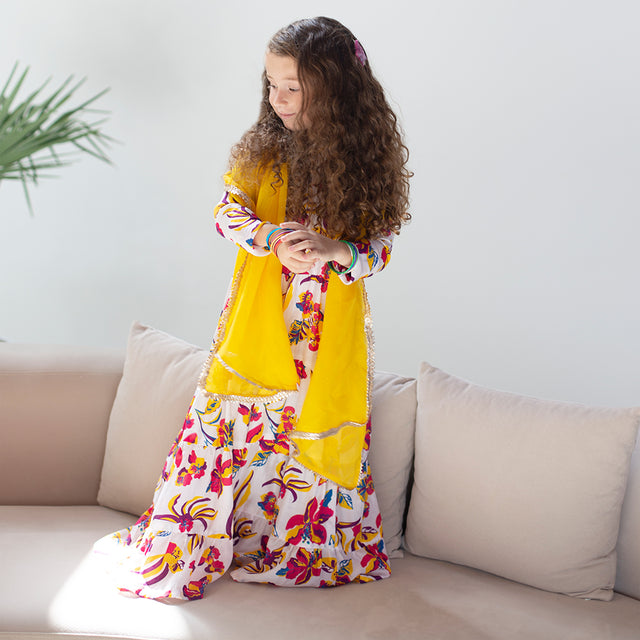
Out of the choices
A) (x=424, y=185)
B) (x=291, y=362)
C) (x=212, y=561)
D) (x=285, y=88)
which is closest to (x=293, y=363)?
(x=291, y=362)

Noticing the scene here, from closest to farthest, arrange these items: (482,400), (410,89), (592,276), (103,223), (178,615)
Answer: (178,615) → (482,400) → (592,276) → (410,89) → (103,223)

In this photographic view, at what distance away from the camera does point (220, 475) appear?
161 cm

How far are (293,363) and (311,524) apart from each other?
14.4 inches

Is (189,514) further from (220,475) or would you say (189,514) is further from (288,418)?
(288,418)

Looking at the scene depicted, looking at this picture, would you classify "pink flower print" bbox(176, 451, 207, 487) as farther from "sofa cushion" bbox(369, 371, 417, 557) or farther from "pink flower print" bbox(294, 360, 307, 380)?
"sofa cushion" bbox(369, 371, 417, 557)

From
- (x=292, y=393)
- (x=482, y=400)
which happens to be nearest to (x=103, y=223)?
(x=292, y=393)

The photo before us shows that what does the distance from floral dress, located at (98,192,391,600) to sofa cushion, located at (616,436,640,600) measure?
54cm

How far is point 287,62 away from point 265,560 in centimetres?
109

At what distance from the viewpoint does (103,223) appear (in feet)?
9.20

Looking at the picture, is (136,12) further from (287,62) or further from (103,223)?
(287,62)

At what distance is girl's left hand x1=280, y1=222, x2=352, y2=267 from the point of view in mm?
1411

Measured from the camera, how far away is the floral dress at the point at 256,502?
1.57m

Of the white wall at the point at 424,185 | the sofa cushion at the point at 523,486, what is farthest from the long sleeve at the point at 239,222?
the white wall at the point at 424,185

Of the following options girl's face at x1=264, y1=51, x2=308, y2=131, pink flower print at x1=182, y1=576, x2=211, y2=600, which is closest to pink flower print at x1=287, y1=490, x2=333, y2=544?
pink flower print at x1=182, y1=576, x2=211, y2=600
